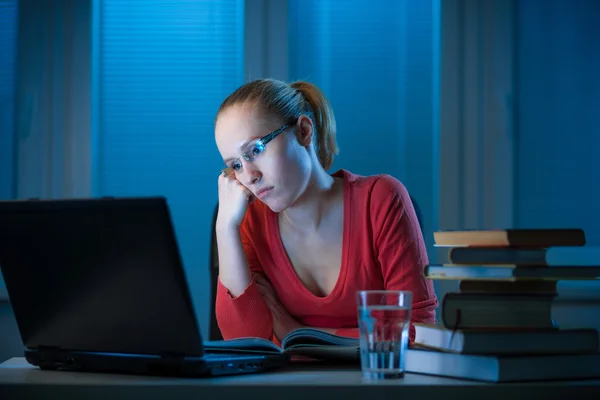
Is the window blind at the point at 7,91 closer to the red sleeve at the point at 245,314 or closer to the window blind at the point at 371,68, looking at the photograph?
the window blind at the point at 371,68

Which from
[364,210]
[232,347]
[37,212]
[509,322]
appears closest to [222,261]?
[364,210]

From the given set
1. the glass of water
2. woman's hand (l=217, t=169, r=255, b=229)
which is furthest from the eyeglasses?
the glass of water

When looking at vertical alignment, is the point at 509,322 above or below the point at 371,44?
below

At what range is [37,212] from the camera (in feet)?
2.98

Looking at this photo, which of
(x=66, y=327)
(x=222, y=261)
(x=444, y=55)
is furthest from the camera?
(x=444, y=55)

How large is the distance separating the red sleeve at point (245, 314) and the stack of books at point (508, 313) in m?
0.74

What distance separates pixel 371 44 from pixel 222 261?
58.3 inches

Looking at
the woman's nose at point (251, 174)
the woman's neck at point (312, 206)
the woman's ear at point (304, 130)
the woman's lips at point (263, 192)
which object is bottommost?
the woman's neck at point (312, 206)

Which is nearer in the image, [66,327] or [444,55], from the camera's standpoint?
[66,327]

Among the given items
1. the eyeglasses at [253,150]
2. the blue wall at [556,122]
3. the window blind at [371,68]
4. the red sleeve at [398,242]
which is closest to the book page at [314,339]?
the red sleeve at [398,242]

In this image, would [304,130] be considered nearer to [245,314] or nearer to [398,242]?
[398,242]

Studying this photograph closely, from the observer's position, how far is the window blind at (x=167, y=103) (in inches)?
113

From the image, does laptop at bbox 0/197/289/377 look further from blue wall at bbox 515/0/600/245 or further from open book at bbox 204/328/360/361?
blue wall at bbox 515/0/600/245

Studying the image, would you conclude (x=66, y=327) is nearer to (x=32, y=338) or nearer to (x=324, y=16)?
(x=32, y=338)
